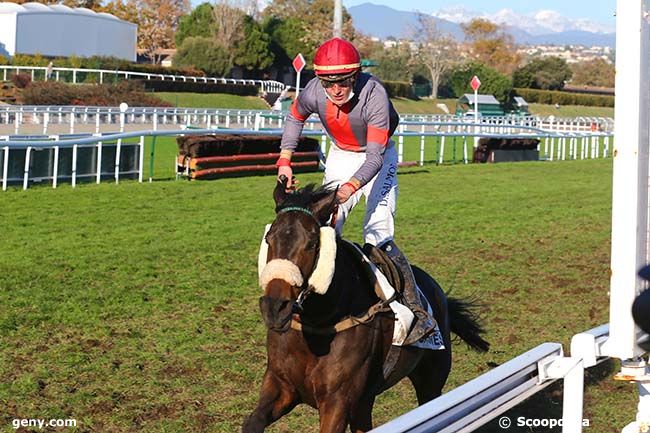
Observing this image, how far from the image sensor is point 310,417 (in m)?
5.61

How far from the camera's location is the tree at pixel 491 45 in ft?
381

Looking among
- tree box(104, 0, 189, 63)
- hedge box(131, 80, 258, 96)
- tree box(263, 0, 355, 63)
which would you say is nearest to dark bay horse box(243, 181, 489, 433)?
hedge box(131, 80, 258, 96)

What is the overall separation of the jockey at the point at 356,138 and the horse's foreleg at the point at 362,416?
33 cm

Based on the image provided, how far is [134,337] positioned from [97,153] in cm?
976

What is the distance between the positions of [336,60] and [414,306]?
1.18 m

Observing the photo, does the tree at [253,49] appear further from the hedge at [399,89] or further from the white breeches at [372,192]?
the white breeches at [372,192]

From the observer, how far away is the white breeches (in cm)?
511

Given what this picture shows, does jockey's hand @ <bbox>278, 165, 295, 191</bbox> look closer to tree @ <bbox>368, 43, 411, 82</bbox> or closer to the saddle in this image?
the saddle

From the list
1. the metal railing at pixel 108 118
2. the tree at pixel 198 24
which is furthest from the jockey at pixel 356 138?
the tree at pixel 198 24

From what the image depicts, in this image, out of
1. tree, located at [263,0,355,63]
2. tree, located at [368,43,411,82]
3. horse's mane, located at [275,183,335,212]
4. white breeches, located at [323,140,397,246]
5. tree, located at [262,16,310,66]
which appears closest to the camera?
horse's mane, located at [275,183,335,212]

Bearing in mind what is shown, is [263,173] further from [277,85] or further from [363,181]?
[277,85]

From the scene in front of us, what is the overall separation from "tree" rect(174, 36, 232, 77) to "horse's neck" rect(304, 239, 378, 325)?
65358mm

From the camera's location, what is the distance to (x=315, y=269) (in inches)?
160

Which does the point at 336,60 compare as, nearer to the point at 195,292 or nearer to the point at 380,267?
the point at 380,267
